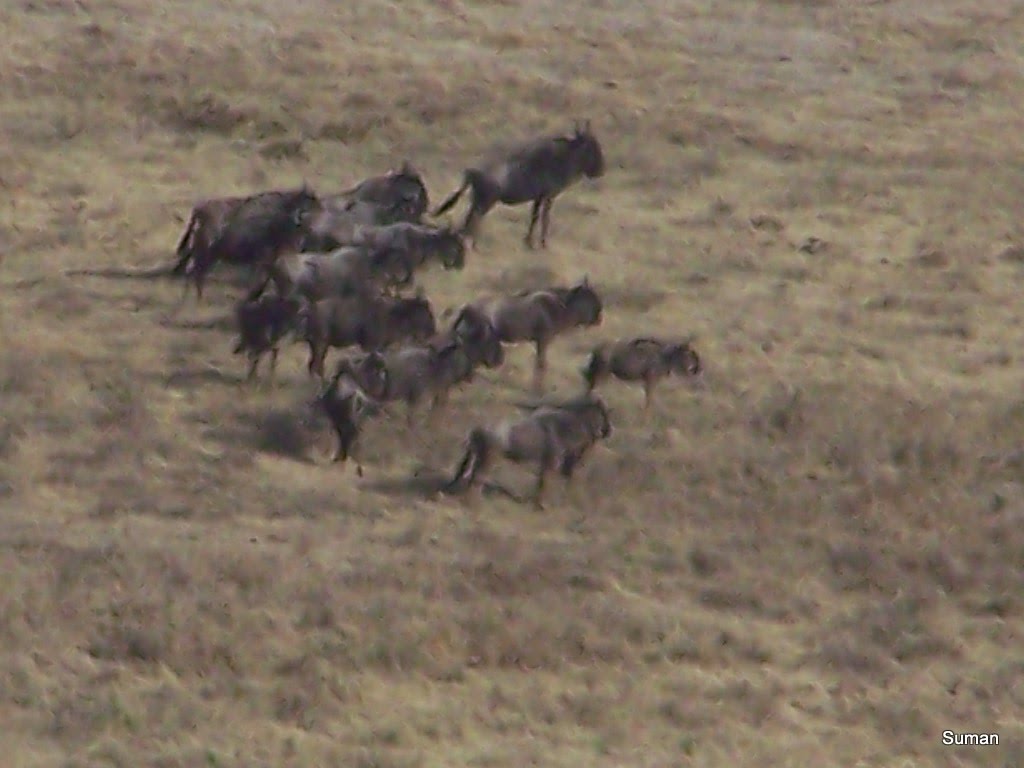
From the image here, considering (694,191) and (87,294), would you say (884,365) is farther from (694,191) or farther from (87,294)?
(87,294)

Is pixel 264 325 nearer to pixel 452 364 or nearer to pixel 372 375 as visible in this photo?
pixel 372 375

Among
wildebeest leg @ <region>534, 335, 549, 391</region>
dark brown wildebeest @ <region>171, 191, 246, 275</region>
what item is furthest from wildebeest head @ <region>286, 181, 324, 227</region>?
wildebeest leg @ <region>534, 335, 549, 391</region>

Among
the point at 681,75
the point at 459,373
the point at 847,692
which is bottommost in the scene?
the point at 847,692

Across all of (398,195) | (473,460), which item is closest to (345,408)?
(473,460)

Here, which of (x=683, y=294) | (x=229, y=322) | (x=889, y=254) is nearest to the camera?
(x=229, y=322)

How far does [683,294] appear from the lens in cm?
2289

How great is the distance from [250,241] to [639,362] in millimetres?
4195

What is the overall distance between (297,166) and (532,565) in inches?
413

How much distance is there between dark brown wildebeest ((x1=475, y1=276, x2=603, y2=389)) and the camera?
790 inches

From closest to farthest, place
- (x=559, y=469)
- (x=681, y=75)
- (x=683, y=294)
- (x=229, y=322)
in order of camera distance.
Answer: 1. (x=559, y=469)
2. (x=229, y=322)
3. (x=683, y=294)
4. (x=681, y=75)

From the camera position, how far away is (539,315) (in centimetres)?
2019

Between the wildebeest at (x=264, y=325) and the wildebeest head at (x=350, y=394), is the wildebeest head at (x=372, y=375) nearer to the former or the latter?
the wildebeest head at (x=350, y=394)

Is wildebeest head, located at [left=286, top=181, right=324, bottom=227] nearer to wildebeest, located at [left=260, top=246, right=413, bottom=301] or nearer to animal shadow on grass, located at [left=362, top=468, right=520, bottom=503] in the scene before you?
wildebeest, located at [left=260, top=246, right=413, bottom=301]

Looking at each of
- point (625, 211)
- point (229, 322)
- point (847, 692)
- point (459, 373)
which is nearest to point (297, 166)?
point (625, 211)
